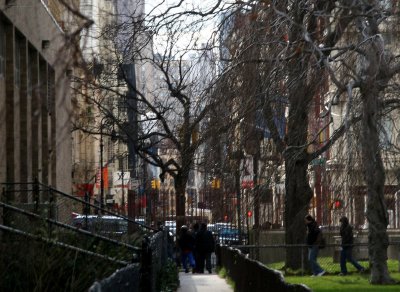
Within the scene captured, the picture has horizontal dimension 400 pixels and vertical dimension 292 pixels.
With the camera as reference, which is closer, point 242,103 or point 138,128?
point 242,103

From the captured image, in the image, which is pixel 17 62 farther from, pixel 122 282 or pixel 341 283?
pixel 122 282

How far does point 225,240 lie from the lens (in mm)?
45875

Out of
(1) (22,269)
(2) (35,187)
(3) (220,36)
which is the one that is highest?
(3) (220,36)

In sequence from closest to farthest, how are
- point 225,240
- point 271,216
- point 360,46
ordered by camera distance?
point 360,46 < point 271,216 < point 225,240

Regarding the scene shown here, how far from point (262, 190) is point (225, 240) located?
24.4 m

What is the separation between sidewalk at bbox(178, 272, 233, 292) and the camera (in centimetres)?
2888

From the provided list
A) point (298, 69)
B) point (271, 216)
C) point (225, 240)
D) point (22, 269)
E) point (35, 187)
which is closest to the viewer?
point (22, 269)

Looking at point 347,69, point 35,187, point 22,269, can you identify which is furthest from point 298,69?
point 35,187

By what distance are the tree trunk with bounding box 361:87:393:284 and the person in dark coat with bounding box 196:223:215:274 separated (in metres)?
14.2

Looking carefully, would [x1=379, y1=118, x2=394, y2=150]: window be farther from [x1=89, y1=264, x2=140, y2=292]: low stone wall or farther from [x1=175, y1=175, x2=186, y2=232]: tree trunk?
[x1=175, y1=175, x2=186, y2=232]: tree trunk

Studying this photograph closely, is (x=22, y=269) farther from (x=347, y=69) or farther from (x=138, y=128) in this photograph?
(x=138, y=128)

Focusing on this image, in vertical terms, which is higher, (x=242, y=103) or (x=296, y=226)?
(x=242, y=103)

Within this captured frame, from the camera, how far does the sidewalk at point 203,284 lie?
94.8 ft

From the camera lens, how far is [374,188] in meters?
21.2
